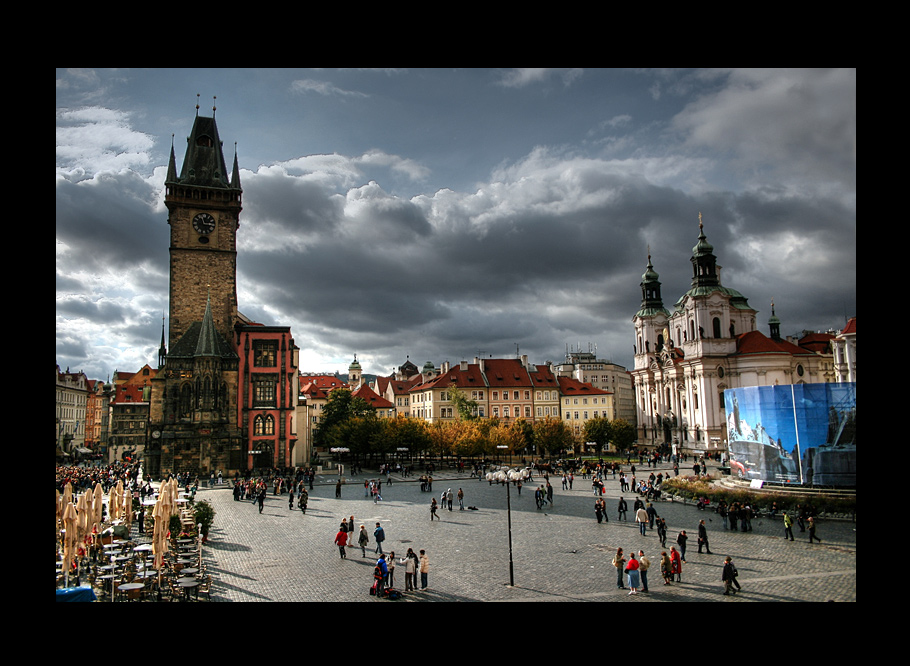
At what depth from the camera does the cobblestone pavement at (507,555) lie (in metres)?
15.9

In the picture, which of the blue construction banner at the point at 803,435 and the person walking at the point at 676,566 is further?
the blue construction banner at the point at 803,435

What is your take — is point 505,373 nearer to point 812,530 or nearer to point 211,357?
point 211,357

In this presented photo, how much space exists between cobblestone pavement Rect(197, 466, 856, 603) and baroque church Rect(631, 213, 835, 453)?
171 feet

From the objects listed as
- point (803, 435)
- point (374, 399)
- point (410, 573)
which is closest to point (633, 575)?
point (410, 573)

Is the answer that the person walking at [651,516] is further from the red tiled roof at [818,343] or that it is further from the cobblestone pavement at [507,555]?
the red tiled roof at [818,343]

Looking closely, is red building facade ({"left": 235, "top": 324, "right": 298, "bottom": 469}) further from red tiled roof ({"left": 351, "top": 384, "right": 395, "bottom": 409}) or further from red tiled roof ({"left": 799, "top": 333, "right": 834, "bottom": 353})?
red tiled roof ({"left": 799, "top": 333, "right": 834, "bottom": 353})

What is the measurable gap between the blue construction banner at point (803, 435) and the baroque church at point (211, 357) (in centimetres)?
3929

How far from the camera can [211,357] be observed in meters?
52.3

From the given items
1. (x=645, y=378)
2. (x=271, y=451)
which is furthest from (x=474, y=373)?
(x=271, y=451)

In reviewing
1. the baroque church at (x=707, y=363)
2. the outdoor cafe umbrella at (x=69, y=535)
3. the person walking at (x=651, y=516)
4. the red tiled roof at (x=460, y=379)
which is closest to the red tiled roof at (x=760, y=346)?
the baroque church at (x=707, y=363)

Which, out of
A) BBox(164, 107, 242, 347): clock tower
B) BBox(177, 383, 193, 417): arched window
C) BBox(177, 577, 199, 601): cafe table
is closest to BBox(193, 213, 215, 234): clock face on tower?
BBox(164, 107, 242, 347): clock tower
